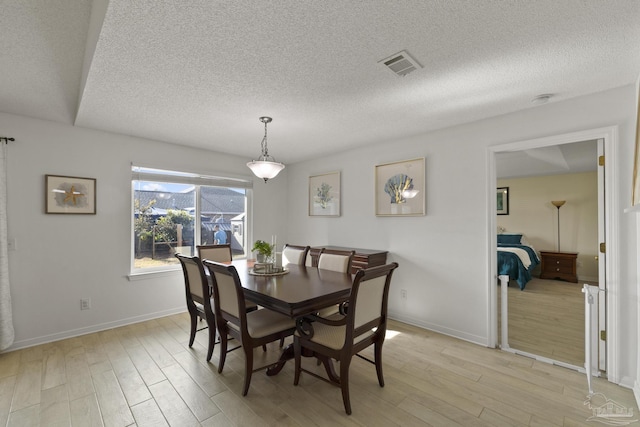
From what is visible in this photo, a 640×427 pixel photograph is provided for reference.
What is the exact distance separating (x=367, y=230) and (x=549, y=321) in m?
2.50

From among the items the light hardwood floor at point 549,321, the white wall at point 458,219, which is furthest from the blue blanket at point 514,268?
the white wall at point 458,219

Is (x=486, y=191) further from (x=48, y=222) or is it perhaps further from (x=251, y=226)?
(x=48, y=222)

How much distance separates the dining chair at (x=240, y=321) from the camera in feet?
6.83

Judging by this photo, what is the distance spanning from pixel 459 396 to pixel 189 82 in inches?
123

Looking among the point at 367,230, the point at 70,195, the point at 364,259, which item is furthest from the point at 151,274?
the point at 367,230

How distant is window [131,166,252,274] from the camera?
12.3 ft

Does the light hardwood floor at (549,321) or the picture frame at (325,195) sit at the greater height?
the picture frame at (325,195)

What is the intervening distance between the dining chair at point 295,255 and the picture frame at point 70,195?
2.31 m

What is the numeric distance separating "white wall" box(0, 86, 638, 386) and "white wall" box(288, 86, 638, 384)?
1cm

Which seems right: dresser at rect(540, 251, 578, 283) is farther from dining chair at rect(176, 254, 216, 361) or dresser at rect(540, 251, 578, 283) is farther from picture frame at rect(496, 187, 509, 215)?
dining chair at rect(176, 254, 216, 361)

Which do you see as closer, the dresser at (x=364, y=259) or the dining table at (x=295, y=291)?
the dining table at (x=295, y=291)

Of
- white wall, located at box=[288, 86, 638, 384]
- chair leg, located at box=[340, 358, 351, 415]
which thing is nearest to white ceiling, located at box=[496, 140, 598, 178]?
white wall, located at box=[288, 86, 638, 384]

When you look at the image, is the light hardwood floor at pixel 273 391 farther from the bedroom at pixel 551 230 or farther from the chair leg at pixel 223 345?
the bedroom at pixel 551 230

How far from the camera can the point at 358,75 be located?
209 cm
